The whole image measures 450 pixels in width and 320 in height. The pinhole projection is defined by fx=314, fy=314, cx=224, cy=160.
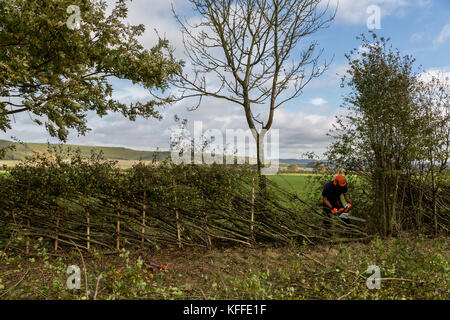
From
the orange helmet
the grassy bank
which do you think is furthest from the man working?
the grassy bank

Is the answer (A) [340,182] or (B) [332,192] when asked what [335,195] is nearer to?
(B) [332,192]

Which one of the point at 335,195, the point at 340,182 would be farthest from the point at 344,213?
the point at 340,182

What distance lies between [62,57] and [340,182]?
21.2ft

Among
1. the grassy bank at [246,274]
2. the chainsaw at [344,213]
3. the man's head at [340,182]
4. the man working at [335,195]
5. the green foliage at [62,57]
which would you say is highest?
the green foliage at [62,57]

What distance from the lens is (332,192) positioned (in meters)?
7.31

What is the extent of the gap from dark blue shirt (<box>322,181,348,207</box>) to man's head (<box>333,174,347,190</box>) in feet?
0.24

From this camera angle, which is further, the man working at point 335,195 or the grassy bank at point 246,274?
the man working at point 335,195

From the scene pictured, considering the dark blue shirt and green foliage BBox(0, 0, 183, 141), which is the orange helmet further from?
green foliage BBox(0, 0, 183, 141)

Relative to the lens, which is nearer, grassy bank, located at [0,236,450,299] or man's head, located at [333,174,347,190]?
grassy bank, located at [0,236,450,299]

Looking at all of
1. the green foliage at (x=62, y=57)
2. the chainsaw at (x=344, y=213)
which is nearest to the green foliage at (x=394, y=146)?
the chainsaw at (x=344, y=213)

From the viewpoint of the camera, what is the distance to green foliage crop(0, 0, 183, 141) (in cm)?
591

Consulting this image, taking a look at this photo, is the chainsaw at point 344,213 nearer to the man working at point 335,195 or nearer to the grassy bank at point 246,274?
the man working at point 335,195

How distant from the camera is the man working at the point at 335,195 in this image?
7035 mm
